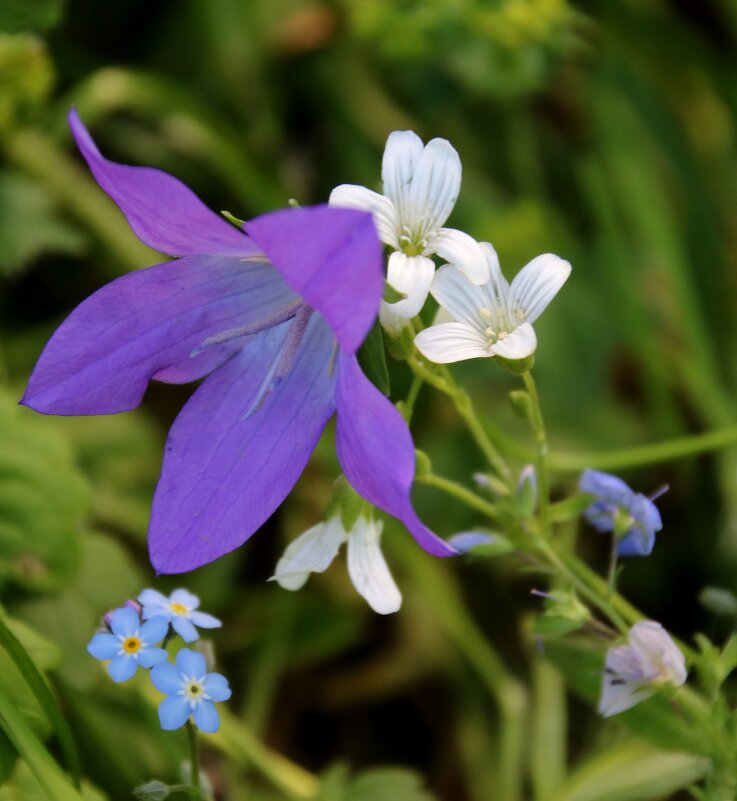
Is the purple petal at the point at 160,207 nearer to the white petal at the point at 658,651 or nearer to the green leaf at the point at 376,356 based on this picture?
the green leaf at the point at 376,356

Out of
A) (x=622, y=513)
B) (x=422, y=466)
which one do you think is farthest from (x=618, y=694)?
(x=422, y=466)

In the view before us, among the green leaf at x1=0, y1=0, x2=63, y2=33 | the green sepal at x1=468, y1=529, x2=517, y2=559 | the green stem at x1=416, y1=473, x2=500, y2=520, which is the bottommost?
the green sepal at x1=468, y1=529, x2=517, y2=559

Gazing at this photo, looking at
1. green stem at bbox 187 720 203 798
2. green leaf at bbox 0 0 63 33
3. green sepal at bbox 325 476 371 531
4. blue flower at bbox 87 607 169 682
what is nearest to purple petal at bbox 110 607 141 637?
blue flower at bbox 87 607 169 682

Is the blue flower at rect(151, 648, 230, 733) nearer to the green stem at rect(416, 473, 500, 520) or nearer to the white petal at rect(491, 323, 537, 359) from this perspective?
the green stem at rect(416, 473, 500, 520)

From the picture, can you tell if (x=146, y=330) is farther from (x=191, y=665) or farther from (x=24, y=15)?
(x=24, y=15)

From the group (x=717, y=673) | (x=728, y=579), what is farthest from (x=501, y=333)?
(x=728, y=579)
